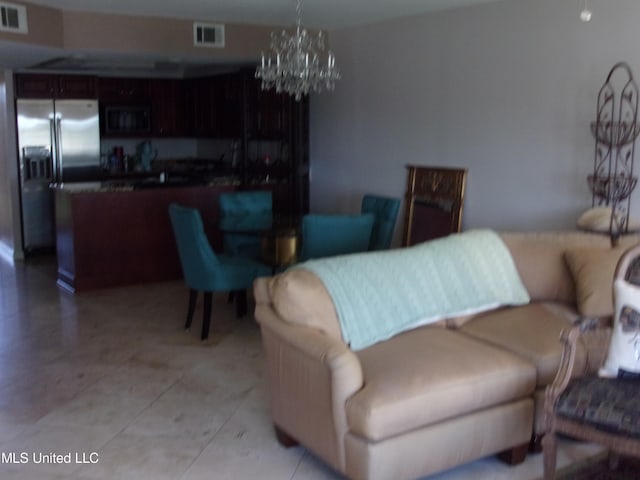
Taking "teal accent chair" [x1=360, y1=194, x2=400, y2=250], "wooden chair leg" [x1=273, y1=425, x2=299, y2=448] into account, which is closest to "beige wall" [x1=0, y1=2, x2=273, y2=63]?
"teal accent chair" [x1=360, y1=194, x2=400, y2=250]

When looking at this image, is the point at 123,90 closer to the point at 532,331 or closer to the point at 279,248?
the point at 279,248

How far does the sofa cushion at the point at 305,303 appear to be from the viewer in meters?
3.26

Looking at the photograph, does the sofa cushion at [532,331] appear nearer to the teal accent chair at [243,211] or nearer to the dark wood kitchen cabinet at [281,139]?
the teal accent chair at [243,211]

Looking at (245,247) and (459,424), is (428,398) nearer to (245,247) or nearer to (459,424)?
(459,424)

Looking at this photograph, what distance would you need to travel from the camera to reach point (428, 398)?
301 cm

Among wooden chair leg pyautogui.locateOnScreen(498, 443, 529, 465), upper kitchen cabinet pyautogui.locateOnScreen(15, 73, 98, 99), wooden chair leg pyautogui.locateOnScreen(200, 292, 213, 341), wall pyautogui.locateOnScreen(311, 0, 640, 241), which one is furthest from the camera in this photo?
upper kitchen cabinet pyautogui.locateOnScreen(15, 73, 98, 99)

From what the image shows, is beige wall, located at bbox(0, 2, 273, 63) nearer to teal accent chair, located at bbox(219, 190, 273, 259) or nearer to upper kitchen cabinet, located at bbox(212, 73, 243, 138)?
upper kitchen cabinet, located at bbox(212, 73, 243, 138)

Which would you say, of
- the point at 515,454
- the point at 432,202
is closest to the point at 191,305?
the point at 432,202

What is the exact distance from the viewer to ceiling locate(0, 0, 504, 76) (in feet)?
18.5

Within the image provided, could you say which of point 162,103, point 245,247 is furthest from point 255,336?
point 162,103

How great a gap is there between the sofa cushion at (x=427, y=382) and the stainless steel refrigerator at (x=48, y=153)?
6.10 metres

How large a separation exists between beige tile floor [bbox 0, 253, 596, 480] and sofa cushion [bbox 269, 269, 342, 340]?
0.71m

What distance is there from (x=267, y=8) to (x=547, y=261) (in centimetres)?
320

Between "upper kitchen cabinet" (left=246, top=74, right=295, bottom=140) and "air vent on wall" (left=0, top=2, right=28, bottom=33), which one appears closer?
"air vent on wall" (left=0, top=2, right=28, bottom=33)
